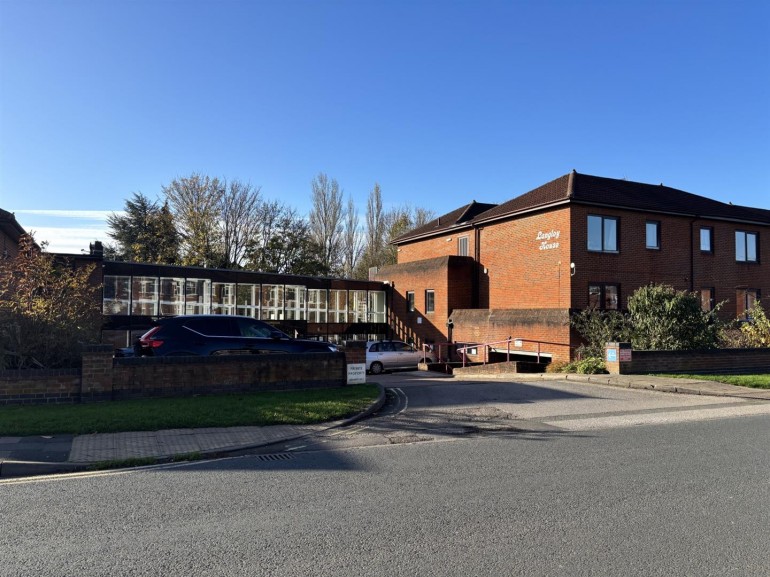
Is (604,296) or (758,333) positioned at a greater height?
(604,296)

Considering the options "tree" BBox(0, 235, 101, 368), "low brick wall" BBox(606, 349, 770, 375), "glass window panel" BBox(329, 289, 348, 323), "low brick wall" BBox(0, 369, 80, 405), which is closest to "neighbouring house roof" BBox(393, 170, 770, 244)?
"low brick wall" BBox(606, 349, 770, 375)

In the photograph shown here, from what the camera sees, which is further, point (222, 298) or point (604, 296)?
point (222, 298)

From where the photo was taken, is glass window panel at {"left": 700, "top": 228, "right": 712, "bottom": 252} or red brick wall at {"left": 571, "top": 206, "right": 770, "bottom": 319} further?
glass window panel at {"left": 700, "top": 228, "right": 712, "bottom": 252}

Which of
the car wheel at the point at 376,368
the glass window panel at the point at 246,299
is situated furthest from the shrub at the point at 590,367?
the glass window panel at the point at 246,299

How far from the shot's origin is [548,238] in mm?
24000

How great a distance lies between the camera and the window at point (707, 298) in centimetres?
2575

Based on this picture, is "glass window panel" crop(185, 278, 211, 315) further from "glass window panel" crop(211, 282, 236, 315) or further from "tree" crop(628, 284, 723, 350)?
"tree" crop(628, 284, 723, 350)

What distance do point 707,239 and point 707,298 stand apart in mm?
2766

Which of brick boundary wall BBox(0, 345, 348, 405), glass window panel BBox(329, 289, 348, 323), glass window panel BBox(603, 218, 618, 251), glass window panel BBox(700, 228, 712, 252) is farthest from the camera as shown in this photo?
glass window panel BBox(329, 289, 348, 323)

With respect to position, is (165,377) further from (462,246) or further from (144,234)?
(144,234)

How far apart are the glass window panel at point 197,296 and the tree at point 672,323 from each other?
66.6 ft

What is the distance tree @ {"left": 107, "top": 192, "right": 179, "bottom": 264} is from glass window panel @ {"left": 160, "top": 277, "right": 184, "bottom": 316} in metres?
14.2

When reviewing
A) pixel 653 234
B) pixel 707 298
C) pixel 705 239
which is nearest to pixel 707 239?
pixel 705 239

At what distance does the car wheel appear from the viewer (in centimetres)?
2470
